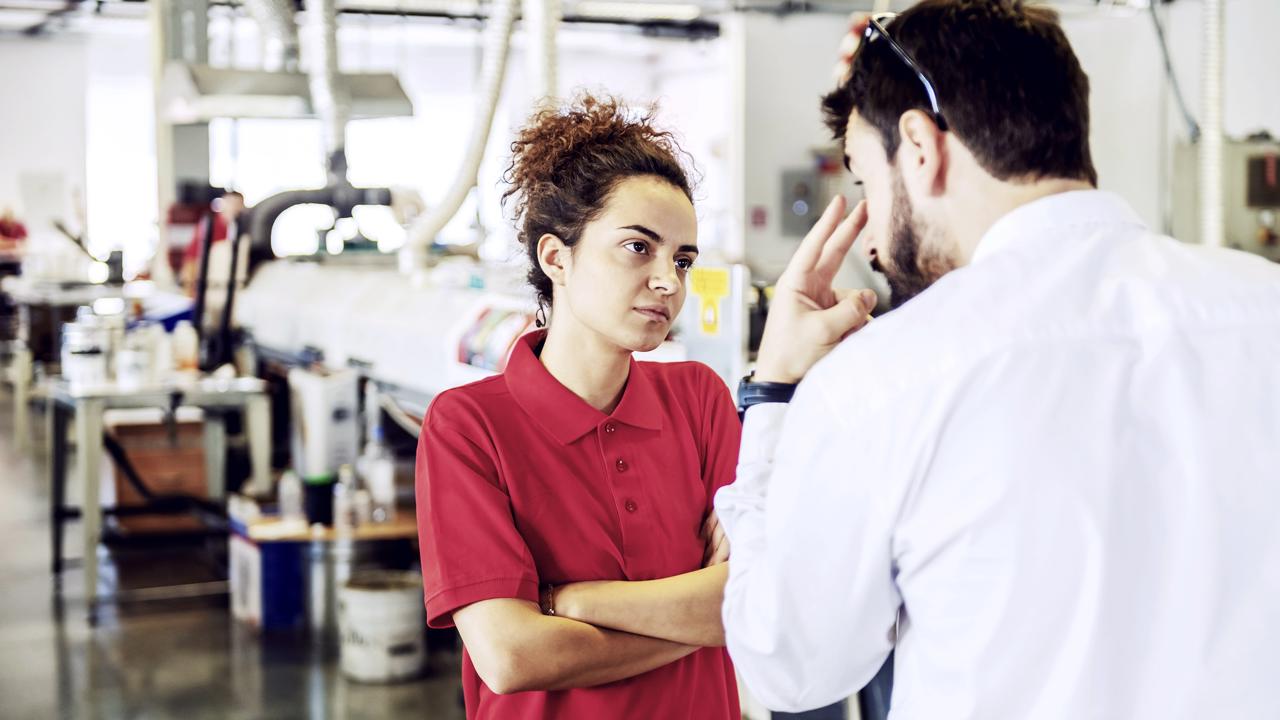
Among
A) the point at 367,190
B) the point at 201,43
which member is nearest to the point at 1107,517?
the point at 367,190

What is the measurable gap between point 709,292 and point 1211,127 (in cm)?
228

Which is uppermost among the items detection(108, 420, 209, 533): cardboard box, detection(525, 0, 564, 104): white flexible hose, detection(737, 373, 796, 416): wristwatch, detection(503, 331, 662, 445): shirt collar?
detection(525, 0, 564, 104): white flexible hose

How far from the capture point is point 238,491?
255 inches

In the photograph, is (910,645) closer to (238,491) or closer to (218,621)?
(218,621)

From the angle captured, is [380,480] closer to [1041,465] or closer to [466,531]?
[466,531]

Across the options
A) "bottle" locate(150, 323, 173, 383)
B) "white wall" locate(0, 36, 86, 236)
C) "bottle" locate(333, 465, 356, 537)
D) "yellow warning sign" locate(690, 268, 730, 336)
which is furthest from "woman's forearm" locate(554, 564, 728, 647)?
"white wall" locate(0, 36, 86, 236)

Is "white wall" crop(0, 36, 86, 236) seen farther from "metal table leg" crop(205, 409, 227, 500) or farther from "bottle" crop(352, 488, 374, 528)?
"bottle" crop(352, 488, 374, 528)

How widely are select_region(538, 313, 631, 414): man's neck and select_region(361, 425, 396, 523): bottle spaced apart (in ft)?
10.1

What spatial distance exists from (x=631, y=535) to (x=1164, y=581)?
710 millimetres

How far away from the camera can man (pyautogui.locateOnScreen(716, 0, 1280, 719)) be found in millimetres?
1029

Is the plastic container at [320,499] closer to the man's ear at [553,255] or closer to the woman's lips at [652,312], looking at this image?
the man's ear at [553,255]

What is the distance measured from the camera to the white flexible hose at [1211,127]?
434 cm

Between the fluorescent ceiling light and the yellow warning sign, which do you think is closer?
the yellow warning sign

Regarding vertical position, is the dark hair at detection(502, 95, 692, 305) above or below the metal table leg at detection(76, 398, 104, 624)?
above
